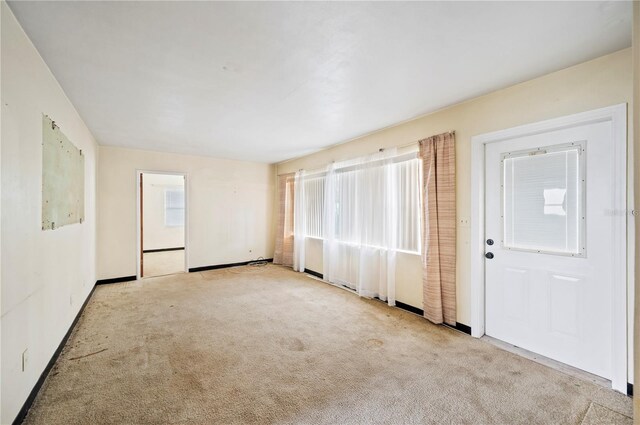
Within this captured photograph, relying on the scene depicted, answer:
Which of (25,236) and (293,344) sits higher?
(25,236)

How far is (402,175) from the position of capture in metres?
3.66

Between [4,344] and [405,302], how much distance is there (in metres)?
3.56

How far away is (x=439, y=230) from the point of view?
3109 millimetres

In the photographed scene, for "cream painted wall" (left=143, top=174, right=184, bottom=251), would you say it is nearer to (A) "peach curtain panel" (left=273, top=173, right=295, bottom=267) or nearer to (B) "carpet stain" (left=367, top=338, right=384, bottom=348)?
(A) "peach curtain panel" (left=273, top=173, right=295, bottom=267)

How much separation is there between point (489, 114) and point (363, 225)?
2.14m

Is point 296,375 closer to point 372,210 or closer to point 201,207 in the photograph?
point 372,210

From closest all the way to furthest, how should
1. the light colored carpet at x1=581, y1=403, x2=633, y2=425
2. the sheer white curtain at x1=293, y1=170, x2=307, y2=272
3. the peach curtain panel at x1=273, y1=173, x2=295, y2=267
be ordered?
the light colored carpet at x1=581, y1=403, x2=633, y2=425 → the sheer white curtain at x1=293, y1=170, x2=307, y2=272 → the peach curtain panel at x1=273, y1=173, x2=295, y2=267

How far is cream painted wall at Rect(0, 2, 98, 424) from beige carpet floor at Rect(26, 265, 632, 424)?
0.97 ft

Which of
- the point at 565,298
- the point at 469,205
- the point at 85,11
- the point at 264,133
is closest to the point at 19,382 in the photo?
the point at 85,11

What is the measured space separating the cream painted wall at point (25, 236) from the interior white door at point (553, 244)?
3.71 m

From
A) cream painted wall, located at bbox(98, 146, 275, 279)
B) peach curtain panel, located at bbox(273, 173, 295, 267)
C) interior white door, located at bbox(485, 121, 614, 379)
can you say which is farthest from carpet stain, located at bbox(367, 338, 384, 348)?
cream painted wall, located at bbox(98, 146, 275, 279)

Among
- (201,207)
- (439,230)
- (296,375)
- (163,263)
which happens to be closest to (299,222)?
(201,207)

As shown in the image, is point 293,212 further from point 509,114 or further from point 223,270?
point 509,114

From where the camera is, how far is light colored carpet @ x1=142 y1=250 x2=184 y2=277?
5.78 m
